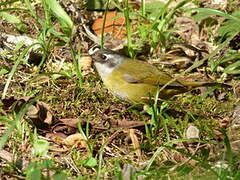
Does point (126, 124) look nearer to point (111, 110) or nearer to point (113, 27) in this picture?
point (111, 110)

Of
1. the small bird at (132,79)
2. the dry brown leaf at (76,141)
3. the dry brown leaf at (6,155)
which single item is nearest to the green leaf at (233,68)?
the small bird at (132,79)

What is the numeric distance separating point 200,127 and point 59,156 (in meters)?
1.39

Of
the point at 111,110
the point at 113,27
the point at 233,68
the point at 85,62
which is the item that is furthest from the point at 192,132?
the point at 113,27

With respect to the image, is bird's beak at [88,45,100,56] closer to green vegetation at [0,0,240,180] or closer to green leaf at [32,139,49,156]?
green vegetation at [0,0,240,180]

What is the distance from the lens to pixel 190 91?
21.6 ft

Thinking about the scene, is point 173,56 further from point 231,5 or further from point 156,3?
point 231,5

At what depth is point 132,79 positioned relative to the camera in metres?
6.33

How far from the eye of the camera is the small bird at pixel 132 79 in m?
6.16

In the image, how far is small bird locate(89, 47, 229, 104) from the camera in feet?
20.2

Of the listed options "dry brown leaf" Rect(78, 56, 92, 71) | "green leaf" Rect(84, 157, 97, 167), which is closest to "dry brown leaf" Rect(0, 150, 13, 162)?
"green leaf" Rect(84, 157, 97, 167)

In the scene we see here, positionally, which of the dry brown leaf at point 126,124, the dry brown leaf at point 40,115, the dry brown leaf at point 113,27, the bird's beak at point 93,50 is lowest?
the dry brown leaf at point 126,124

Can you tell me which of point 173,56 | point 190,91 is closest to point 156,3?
point 173,56

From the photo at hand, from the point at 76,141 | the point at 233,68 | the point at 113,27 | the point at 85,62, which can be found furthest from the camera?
the point at 113,27

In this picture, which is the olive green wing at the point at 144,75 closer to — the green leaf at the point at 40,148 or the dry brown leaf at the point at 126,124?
the dry brown leaf at the point at 126,124
